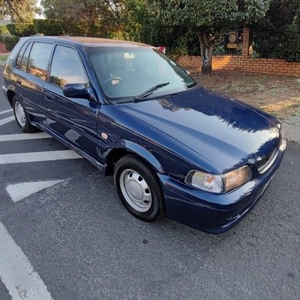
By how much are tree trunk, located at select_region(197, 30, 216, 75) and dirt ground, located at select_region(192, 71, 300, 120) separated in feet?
0.96

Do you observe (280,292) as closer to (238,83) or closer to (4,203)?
(4,203)

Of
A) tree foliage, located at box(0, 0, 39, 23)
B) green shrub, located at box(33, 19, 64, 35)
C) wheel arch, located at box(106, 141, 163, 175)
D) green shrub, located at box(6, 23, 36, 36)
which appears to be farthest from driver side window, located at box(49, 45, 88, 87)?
tree foliage, located at box(0, 0, 39, 23)

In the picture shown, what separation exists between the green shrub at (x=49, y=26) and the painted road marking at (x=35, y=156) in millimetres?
14373

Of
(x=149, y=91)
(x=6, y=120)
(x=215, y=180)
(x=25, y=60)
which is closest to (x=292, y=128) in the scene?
(x=149, y=91)

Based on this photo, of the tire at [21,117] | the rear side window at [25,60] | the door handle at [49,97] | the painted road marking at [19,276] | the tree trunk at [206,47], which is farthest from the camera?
the tree trunk at [206,47]

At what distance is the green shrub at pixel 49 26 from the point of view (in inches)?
648

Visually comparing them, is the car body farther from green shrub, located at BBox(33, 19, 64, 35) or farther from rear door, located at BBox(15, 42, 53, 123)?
green shrub, located at BBox(33, 19, 64, 35)

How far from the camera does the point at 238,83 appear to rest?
7820 mm

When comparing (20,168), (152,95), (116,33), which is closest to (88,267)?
(152,95)

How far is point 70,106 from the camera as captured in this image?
3139 mm

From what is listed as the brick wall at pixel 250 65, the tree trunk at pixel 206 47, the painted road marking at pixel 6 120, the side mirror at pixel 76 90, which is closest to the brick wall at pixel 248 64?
the brick wall at pixel 250 65

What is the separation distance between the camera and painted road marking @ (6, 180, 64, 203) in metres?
3.04

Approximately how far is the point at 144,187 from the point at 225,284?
101 cm

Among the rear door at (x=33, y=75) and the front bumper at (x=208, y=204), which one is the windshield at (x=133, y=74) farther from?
the front bumper at (x=208, y=204)
